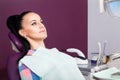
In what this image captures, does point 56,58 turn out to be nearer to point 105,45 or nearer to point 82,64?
point 82,64

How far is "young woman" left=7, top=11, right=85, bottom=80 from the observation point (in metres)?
1.45

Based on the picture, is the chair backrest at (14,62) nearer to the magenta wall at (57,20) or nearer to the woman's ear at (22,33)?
the woman's ear at (22,33)

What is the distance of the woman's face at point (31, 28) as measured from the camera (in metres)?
1.60

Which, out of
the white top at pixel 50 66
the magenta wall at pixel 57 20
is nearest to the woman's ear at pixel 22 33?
the white top at pixel 50 66

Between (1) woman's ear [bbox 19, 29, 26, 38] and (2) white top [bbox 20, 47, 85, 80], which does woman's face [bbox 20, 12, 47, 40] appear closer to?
(1) woman's ear [bbox 19, 29, 26, 38]

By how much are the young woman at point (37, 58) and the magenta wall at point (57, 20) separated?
0.32m

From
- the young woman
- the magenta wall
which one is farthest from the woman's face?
the magenta wall

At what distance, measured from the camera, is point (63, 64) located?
1485 millimetres

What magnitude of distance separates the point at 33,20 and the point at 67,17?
84 centimetres

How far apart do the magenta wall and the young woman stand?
0.32 m

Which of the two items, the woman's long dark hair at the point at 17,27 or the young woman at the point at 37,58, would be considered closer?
the young woman at the point at 37,58

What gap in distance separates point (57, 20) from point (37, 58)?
2.91ft

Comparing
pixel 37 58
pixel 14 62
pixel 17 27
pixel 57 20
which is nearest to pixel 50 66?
pixel 37 58

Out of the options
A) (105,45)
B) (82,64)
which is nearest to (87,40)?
(105,45)
